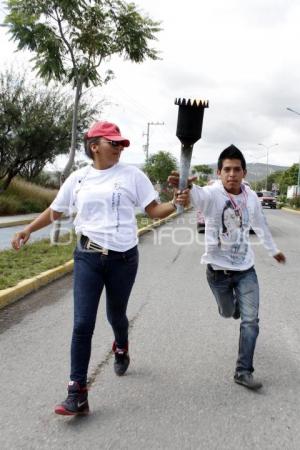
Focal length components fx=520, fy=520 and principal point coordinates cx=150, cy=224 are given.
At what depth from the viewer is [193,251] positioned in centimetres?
1217

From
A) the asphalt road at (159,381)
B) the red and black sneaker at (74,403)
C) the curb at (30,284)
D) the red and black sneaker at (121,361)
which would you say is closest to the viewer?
the asphalt road at (159,381)

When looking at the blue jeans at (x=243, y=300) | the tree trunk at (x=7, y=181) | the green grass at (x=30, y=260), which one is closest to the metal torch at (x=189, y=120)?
the blue jeans at (x=243, y=300)

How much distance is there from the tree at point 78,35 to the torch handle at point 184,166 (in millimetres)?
9056

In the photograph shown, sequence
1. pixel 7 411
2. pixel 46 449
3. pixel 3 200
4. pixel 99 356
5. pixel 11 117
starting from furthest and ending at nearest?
pixel 11 117 < pixel 3 200 < pixel 99 356 < pixel 7 411 < pixel 46 449

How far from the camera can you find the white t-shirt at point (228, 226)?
12.3 feet

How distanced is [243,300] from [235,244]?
411 mm

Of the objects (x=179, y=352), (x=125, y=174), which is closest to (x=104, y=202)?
(x=125, y=174)

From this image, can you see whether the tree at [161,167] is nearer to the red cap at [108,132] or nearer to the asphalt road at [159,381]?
the asphalt road at [159,381]

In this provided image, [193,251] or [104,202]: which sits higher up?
[104,202]

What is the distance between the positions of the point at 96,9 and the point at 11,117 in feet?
43.1

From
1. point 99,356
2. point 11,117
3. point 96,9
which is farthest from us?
point 11,117

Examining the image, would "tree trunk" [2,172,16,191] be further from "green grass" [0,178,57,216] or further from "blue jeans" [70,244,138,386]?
"blue jeans" [70,244,138,386]

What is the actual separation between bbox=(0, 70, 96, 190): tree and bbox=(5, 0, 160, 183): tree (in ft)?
39.6

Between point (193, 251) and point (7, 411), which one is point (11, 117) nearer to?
point (193, 251)
